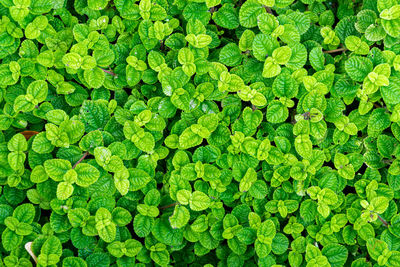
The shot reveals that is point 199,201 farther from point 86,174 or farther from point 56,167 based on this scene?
point 56,167

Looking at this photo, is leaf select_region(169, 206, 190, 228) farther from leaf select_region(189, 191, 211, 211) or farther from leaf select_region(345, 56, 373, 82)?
leaf select_region(345, 56, 373, 82)

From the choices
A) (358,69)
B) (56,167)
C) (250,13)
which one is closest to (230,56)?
(250,13)

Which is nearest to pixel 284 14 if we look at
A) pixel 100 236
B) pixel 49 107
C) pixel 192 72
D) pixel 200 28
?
pixel 200 28

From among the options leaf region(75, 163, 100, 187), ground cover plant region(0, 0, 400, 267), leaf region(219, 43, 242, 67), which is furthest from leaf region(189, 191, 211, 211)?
leaf region(219, 43, 242, 67)

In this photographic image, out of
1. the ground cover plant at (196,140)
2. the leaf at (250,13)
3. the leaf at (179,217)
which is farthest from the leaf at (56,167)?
the leaf at (250,13)

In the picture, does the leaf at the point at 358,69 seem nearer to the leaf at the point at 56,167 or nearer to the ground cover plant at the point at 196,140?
the ground cover plant at the point at 196,140

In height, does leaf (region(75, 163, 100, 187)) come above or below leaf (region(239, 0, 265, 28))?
below

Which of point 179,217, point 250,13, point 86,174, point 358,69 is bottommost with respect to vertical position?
point 179,217

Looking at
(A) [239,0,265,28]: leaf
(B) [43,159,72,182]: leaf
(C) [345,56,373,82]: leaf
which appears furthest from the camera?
(A) [239,0,265,28]: leaf
